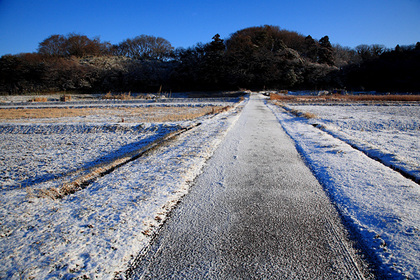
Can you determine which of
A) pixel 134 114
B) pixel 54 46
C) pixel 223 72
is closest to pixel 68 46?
pixel 54 46

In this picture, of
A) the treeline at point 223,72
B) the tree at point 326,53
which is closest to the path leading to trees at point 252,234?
the treeline at point 223,72

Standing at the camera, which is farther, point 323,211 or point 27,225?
point 323,211

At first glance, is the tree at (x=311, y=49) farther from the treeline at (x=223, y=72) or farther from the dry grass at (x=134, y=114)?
the dry grass at (x=134, y=114)

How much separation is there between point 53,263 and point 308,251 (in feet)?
6.57

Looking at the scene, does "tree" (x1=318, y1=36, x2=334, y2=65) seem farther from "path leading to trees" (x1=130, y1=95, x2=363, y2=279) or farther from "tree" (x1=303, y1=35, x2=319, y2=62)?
"path leading to trees" (x1=130, y1=95, x2=363, y2=279)

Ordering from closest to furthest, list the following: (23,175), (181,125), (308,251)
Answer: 1. (308,251)
2. (23,175)
3. (181,125)

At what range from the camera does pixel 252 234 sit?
203 cm

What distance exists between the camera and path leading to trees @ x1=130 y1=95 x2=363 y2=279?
162cm

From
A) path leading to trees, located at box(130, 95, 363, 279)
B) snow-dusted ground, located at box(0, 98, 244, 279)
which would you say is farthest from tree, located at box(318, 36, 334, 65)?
path leading to trees, located at box(130, 95, 363, 279)

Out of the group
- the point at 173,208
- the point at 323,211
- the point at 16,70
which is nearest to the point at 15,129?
the point at 173,208

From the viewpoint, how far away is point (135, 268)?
5.41ft

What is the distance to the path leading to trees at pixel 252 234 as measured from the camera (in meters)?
1.62

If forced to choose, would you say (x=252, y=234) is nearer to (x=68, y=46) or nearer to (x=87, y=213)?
(x=87, y=213)

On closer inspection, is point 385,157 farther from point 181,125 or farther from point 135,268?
point 181,125
